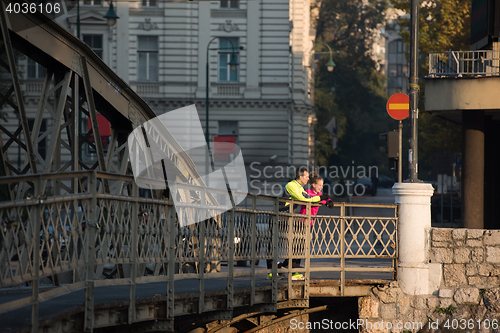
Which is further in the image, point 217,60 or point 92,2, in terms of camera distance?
point 92,2

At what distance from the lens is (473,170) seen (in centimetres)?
1612

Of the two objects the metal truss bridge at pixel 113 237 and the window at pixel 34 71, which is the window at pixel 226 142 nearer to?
the window at pixel 34 71

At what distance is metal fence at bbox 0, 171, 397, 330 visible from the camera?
495 cm

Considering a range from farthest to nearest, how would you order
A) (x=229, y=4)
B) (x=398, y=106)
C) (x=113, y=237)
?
(x=229, y=4)
(x=398, y=106)
(x=113, y=237)

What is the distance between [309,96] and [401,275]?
119 feet

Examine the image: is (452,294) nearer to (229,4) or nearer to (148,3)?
(229,4)

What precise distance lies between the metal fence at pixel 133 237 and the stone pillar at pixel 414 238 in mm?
195

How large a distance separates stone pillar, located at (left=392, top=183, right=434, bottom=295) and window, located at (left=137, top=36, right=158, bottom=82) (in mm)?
30136

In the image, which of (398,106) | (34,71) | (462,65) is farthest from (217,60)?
(398,106)

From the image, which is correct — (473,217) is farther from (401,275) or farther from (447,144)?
(447,144)

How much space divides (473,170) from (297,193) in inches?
287

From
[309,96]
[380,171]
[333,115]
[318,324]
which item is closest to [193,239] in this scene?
[318,324]

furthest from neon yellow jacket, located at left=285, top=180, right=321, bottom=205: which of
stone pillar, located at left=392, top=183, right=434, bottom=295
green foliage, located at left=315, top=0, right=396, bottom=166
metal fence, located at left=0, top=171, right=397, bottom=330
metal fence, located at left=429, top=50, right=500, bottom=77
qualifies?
green foliage, located at left=315, top=0, right=396, bottom=166

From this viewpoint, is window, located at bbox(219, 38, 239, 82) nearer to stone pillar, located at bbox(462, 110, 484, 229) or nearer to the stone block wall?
stone pillar, located at bbox(462, 110, 484, 229)
